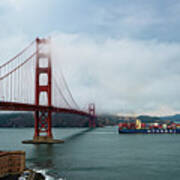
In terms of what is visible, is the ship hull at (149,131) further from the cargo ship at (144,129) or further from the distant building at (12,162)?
the distant building at (12,162)

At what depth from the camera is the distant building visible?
76.5ft

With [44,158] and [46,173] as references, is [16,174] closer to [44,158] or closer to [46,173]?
[46,173]

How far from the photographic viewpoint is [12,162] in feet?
79.7

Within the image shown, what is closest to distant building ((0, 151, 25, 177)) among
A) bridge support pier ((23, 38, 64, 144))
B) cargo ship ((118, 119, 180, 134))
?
bridge support pier ((23, 38, 64, 144))

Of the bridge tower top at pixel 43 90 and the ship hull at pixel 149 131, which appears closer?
the bridge tower top at pixel 43 90

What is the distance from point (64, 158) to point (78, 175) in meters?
11.0

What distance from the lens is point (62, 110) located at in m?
65.5

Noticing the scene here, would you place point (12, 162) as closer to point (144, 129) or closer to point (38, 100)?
point (38, 100)

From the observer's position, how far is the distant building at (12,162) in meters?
23.3

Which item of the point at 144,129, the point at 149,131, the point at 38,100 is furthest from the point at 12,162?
the point at 149,131

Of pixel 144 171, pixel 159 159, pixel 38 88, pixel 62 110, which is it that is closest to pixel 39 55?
pixel 38 88


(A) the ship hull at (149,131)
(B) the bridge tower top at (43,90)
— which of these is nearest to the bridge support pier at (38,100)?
(B) the bridge tower top at (43,90)

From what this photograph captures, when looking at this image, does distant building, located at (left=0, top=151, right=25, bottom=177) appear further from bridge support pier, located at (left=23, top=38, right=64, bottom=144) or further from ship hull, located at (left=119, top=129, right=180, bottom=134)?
ship hull, located at (left=119, top=129, right=180, bottom=134)

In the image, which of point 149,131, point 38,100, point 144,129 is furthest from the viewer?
point 149,131
